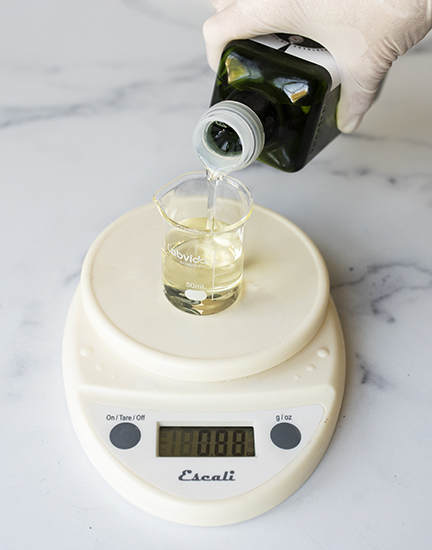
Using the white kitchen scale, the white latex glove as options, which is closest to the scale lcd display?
the white kitchen scale

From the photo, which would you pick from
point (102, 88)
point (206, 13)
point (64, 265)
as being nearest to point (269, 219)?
point (64, 265)

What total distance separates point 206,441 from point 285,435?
0.11 meters

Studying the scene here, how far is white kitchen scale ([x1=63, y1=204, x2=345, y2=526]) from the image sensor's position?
0.73m

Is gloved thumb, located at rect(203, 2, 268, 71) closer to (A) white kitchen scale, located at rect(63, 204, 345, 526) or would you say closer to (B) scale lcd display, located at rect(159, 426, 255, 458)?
(A) white kitchen scale, located at rect(63, 204, 345, 526)

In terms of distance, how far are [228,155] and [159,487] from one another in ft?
1.57

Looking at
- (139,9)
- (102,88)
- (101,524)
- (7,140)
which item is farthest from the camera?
(139,9)

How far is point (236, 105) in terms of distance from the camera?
738 millimetres

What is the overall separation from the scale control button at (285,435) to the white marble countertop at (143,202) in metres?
0.06

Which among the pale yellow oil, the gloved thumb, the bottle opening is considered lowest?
the pale yellow oil

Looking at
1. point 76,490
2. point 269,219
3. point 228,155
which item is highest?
point 228,155

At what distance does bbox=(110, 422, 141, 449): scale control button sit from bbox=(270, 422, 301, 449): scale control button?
0.63 feet

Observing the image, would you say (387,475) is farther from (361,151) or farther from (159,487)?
(361,151)

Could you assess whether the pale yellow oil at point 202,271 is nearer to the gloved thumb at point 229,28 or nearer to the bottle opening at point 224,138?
the bottle opening at point 224,138

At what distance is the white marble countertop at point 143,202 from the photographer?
28.8 inches
